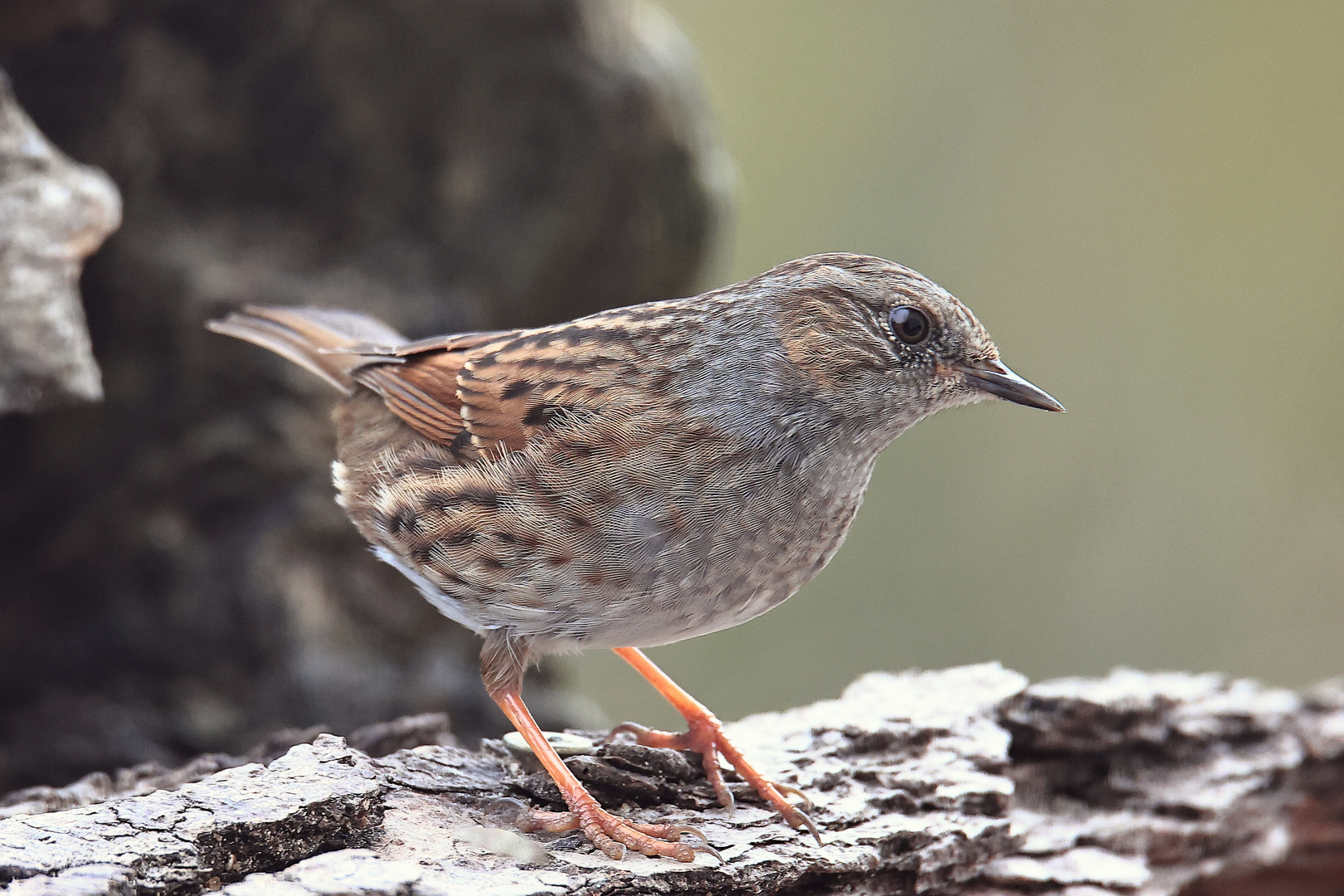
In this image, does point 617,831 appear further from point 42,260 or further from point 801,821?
point 42,260

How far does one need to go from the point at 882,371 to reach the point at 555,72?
2.31m

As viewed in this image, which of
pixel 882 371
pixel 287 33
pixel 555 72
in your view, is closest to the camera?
pixel 882 371

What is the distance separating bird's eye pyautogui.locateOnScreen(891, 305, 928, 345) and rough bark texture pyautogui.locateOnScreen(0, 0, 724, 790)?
6.59 feet

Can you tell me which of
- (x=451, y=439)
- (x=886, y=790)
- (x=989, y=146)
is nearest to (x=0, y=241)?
(x=451, y=439)

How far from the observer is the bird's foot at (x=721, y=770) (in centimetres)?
270

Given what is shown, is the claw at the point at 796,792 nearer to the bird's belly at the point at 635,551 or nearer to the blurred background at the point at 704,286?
the bird's belly at the point at 635,551

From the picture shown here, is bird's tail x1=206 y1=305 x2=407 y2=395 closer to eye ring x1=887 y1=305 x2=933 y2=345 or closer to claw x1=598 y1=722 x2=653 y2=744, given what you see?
claw x1=598 y1=722 x2=653 y2=744

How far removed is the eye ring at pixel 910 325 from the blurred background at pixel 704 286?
196 cm

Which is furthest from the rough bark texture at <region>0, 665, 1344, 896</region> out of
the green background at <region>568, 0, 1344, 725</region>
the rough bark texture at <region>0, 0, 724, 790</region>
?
the green background at <region>568, 0, 1344, 725</region>

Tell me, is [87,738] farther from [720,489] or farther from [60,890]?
[720,489]

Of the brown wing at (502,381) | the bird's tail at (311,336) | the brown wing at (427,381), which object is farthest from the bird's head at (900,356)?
the bird's tail at (311,336)

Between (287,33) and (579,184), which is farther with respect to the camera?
(579,184)

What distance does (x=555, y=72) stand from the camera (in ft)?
14.4

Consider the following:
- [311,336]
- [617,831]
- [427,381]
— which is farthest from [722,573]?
[311,336]
